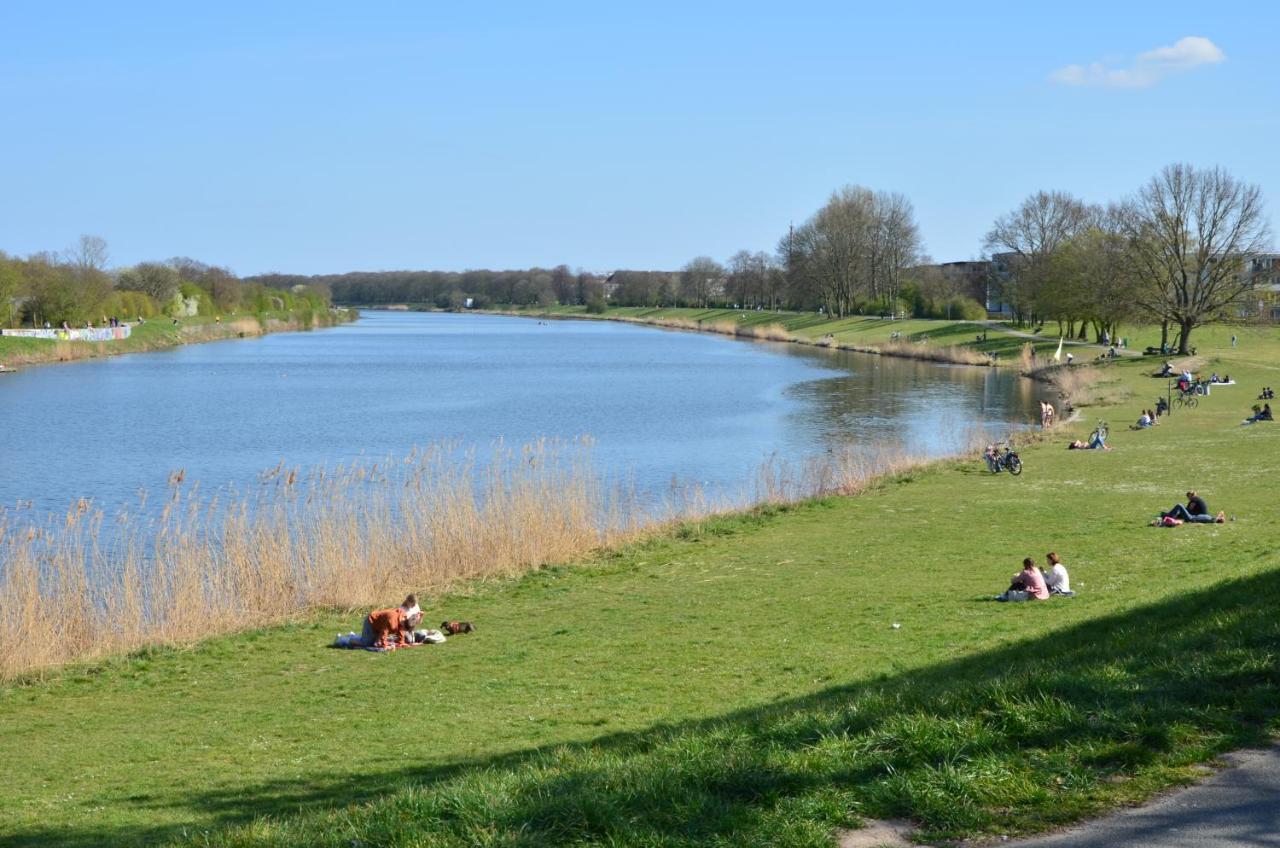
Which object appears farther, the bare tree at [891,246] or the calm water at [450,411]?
the bare tree at [891,246]

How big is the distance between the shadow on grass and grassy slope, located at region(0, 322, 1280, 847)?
0.8 inches

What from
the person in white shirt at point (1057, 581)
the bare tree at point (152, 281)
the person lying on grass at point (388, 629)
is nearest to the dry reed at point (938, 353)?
the person in white shirt at point (1057, 581)

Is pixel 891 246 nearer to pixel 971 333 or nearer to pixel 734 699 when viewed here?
pixel 971 333

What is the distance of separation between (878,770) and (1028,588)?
9.92m

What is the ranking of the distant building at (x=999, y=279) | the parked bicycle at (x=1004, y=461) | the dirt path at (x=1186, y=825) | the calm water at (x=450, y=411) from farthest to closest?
1. the distant building at (x=999, y=279)
2. the calm water at (x=450, y=411)
3. the parked bicycle at (x=1004, y=461)
4. the dirt path at (x=1186, y=825)

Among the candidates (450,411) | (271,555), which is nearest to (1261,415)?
(450,411)

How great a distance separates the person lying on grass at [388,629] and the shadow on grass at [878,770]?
733 centimetres

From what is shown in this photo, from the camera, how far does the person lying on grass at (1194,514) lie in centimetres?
2042

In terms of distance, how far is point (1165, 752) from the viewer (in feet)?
21.3

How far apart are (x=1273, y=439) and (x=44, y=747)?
31.1 metres

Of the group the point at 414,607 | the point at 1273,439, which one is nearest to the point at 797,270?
the point at 1273,439

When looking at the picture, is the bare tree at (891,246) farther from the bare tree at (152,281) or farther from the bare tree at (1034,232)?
the bare tree at (152,281)

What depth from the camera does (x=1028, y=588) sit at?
15586mm

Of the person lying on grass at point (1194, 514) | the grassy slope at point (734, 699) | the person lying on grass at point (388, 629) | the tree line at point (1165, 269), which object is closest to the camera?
the grassy slope at point (734, 699)
